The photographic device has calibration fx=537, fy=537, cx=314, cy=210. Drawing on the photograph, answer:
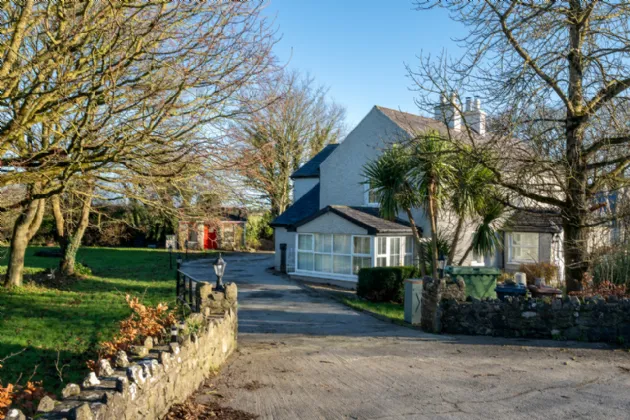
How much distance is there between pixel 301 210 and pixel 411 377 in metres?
19.9

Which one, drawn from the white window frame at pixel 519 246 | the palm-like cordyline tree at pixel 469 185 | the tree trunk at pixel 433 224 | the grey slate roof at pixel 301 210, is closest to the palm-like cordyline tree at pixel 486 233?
the palm-like cordyline tree at pixel 469 185

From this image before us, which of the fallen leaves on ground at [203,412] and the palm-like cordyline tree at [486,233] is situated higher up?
the palm-like cordyline tree at [486,233]

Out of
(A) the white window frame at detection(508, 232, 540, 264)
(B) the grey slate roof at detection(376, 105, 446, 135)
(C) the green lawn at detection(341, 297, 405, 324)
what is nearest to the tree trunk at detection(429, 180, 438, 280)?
(C) the green lawn at detection(341, 297, 405, 324)

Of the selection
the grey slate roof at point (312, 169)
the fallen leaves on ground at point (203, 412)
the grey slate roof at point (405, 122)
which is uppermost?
the grey slate roof at point (405, 122)

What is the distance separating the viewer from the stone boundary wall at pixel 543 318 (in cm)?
1033

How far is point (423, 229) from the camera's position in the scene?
72.5 feet

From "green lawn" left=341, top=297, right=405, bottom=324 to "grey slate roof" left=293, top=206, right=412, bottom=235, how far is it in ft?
11.1

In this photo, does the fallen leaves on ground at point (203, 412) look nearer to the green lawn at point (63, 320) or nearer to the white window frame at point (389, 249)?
the green lawn at point (63, 320)

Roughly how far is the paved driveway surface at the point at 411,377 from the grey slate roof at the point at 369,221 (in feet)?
26.7

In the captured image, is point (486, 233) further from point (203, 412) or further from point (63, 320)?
point (203, 412)

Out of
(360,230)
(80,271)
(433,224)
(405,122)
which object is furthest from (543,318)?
(80,271)

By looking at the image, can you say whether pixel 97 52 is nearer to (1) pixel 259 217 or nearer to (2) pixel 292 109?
(2) pixel 292 109

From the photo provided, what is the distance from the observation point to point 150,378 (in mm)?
5102

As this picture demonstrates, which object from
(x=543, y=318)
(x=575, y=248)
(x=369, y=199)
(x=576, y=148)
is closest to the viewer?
(x=543, y=318)
